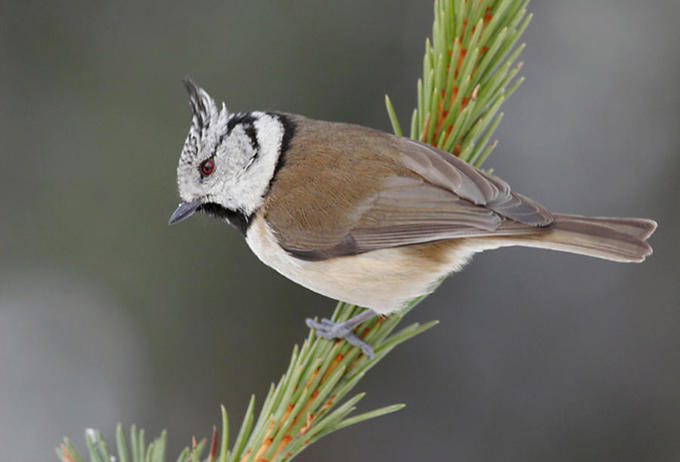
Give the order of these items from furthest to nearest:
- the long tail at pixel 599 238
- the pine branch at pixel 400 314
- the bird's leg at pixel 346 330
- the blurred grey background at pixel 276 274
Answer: the blurred grey background at pixel 276 274
the long tail at pixel 599 238
the bird's leg at pixel 346 330
the pine branch at pixel 400 314

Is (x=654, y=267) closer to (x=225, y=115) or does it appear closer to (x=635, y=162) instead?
(x=635, y=162)

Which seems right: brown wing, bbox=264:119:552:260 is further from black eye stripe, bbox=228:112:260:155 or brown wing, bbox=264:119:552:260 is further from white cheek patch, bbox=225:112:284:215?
black eye stripe, bbox=228:112:260:155

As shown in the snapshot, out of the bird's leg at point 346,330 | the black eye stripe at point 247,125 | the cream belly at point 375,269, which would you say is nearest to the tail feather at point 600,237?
the cream belly at point 375,269

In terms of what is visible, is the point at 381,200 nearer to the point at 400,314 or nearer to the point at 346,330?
the point at 400,314

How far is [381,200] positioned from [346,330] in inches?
19.4

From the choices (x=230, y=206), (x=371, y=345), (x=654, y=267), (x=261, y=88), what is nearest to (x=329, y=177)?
(x=230, y=206)

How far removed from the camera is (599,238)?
7.14 ft

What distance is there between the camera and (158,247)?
319 centimetres

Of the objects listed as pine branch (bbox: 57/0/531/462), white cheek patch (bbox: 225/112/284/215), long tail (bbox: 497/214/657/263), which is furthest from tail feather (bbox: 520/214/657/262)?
white cheek patch (bbox: 225/112/284/215)

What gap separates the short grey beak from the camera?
2428 mm

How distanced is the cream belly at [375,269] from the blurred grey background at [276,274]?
86 centimetres

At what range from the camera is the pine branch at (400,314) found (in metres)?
1.59

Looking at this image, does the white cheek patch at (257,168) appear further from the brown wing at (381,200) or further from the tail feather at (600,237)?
the tail feather at (600,237)

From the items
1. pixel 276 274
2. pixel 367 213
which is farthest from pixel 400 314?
pixel 276 274
